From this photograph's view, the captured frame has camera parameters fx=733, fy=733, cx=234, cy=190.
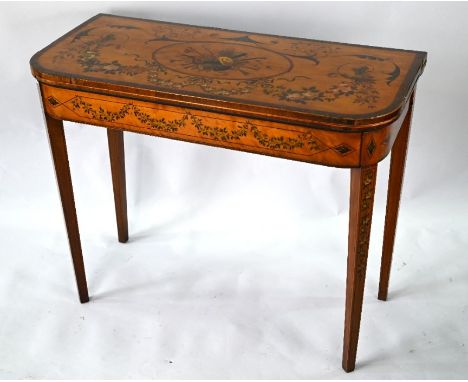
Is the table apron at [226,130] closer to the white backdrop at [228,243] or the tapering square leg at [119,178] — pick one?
the tapering square leg at [119,178]

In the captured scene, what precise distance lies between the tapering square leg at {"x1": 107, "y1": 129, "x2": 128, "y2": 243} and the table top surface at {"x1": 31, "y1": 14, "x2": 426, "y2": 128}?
0.37 metres

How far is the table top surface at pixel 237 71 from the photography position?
63.7 inches

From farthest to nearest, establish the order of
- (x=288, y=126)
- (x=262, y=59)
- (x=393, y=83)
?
(x=262, y=59), (x=393, y=83), (x=288, y=126)

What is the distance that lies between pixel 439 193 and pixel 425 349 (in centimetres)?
71

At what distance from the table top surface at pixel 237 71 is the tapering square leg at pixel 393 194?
20 centimetres

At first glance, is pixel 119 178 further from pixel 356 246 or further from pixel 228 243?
pixel 356 246

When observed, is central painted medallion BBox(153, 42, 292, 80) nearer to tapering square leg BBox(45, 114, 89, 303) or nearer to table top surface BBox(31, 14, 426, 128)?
table top surface BBox(31, 14, 426, 128)

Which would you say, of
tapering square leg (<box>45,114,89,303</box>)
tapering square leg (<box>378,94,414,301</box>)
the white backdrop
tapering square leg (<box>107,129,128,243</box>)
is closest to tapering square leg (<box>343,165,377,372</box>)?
the white backdrop

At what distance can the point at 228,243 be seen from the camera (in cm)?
251

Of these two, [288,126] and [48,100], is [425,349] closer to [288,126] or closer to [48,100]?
[288,126]

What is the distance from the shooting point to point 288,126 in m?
1.60

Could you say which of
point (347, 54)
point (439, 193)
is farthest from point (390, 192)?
point (439, 193)

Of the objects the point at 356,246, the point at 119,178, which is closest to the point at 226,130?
the point at 356,246

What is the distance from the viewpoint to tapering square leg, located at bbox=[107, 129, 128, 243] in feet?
7.57
